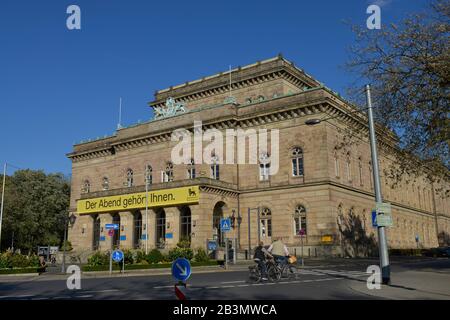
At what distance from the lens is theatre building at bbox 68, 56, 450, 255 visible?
43781 millimetres

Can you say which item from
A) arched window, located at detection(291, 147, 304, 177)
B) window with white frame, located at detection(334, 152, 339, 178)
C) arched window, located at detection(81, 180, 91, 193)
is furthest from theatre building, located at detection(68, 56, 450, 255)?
arched window, located at detection(81, 180, 91, 193)

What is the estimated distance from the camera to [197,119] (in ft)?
169

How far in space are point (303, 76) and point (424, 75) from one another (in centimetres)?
3844

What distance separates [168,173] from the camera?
53.8m

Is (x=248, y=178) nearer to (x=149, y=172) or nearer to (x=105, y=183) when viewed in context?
(x=149, y=172)

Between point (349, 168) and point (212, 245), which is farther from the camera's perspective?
→ point (349, 168)

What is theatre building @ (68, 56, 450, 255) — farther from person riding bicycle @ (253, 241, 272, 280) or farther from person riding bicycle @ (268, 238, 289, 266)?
person riding bicycle @ (253, 241, 272, 280)

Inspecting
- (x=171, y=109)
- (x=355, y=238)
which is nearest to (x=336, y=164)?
(x=355, y=238)

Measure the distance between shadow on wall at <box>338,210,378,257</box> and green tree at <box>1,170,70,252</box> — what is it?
146ft

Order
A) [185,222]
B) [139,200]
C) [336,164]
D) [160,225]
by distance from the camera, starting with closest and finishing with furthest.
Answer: [336,164]
[185,222]
[160,225]
[139,200]

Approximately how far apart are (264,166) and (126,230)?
18048 mm
